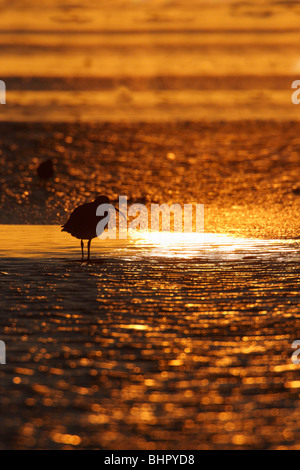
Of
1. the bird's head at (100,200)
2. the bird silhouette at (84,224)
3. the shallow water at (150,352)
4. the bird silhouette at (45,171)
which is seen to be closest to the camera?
the shallow water at (150,352)

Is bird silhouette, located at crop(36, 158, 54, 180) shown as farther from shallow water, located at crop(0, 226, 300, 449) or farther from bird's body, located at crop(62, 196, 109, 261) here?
shallow water, located at crop(0, 226, 300, 449)

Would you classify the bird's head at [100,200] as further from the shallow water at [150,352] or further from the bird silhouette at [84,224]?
the shallow water at [150,352]

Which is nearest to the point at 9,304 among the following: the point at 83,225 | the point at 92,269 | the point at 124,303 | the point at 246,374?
the point at 124,303

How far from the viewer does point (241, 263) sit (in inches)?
552

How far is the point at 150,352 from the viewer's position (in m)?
8.66

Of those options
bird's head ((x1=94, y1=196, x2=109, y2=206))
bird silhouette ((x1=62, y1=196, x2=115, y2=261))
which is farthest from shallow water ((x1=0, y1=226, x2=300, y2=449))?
bird's head ((x1=94, y1=196, x2=109, y2=206))

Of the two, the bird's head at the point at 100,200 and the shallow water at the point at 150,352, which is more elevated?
the bird's head at the point at 100,200

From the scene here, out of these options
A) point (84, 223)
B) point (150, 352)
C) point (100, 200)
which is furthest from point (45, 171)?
point (150, 352)

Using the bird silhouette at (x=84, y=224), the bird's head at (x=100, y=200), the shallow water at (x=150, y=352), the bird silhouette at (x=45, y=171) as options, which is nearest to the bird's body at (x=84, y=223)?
the bird silhouette at (x=84, y=224)

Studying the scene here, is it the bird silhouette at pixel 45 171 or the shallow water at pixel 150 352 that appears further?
the bird silhouette at pixel 45 171

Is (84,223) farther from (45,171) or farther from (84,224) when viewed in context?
(45,171)

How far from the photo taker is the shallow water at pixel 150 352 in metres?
6.74
